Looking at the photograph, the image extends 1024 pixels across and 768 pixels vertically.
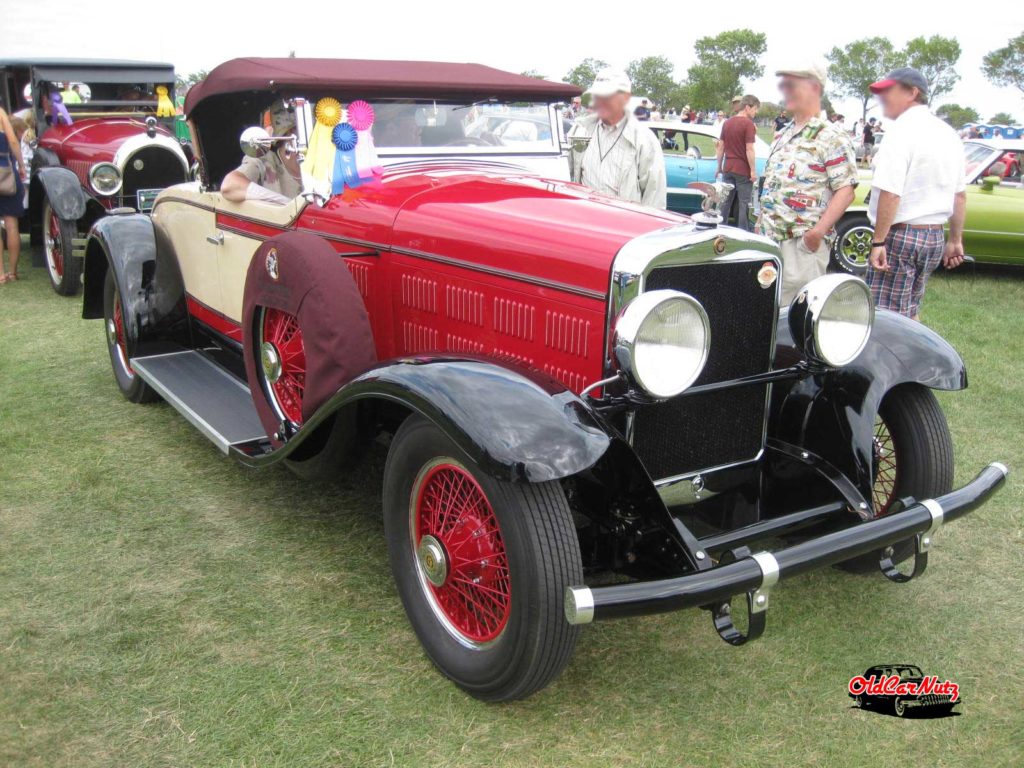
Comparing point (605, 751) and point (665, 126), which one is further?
point (665, 126)

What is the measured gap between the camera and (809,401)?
3.08 meters

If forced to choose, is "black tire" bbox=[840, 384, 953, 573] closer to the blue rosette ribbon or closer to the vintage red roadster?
the vintage red roadster

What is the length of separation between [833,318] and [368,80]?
2.08 m

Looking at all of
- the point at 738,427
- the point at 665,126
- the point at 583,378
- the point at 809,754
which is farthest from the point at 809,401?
the point at 665,126

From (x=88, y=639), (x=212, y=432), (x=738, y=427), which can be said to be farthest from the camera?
(x=212, y=432)

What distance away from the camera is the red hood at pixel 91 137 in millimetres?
7922

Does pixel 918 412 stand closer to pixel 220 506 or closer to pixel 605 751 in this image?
pixel 605 751

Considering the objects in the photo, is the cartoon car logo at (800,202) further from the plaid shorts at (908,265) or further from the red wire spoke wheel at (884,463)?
the red wire spoke wheel at (884,463)

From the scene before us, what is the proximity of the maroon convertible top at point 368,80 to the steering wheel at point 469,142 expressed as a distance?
187 mm

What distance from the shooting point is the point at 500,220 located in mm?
2926

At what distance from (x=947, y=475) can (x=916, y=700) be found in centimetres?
82

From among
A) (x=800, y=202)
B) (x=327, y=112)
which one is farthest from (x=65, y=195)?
(x=800, y=202)

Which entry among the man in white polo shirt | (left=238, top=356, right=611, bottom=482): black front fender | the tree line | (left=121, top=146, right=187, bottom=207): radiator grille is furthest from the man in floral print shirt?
the tree line

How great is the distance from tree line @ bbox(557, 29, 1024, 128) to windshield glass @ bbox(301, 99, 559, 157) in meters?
71.0
